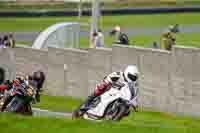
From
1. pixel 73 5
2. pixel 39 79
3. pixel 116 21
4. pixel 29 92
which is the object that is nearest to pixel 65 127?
pixel 29 92

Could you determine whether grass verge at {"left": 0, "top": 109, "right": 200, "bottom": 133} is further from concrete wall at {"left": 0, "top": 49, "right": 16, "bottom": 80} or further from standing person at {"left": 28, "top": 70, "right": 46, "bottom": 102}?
concrete wall at {"left": 0, "top": 49, "right": 16, "bottom": 80}

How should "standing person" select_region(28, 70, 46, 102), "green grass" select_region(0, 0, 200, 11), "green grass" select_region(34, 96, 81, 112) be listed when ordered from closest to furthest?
"green grass" select_region(34, 96, 81, 112) → "standing person" select_region(28, 70, 46, 102) → "green grass" select_region(0, 0, 200, 11)

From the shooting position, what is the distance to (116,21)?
52094mm

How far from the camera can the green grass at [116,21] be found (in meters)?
49.6

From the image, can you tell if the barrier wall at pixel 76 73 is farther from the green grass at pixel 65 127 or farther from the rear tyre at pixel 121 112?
the green grass at pixel 65 127

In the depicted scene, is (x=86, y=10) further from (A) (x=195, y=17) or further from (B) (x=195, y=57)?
(B) (x=195, y=57)

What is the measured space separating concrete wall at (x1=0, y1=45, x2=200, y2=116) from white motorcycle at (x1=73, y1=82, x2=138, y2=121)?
6275mm

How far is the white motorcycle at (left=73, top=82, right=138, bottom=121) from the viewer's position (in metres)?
13.2

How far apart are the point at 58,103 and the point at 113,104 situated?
31.8 ft

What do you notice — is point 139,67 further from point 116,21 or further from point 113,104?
point 116,21

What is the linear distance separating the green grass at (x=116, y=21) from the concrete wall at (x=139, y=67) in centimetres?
2279

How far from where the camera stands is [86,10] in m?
55.4

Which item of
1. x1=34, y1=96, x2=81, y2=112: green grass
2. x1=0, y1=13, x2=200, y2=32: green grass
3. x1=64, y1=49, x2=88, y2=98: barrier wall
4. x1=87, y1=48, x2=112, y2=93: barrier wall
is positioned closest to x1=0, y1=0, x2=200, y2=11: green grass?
x1=0, y1=13, x2=200, y2=32: green grass

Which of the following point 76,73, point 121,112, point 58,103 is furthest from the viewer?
point 76,73
